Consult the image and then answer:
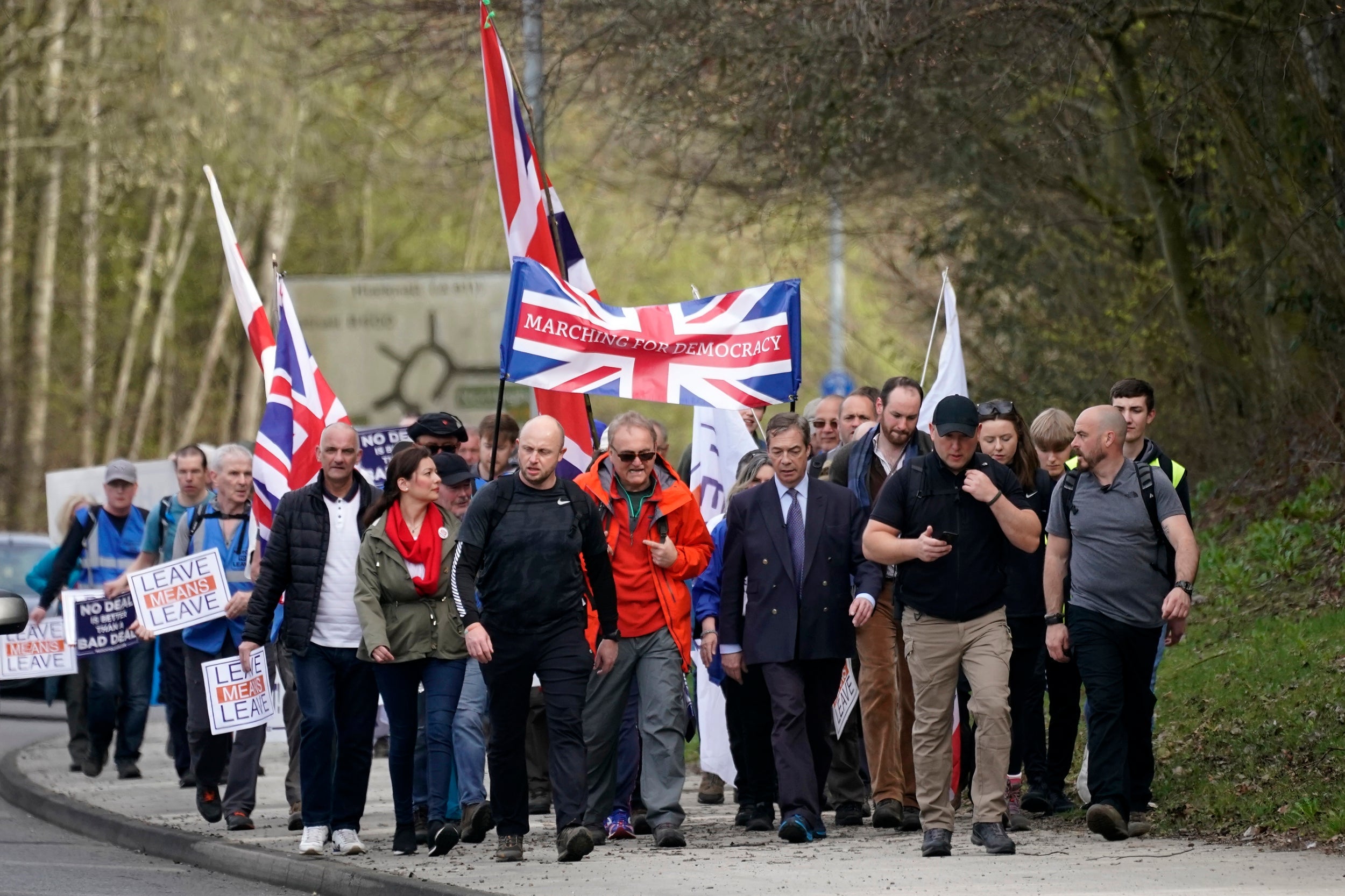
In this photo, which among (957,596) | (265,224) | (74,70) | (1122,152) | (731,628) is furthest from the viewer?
(265,224)

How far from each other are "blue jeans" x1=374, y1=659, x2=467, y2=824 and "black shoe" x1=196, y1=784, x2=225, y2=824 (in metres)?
2.00

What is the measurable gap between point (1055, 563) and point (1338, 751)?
156cm

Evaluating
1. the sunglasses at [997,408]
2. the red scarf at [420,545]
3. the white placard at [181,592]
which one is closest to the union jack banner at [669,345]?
the sunglasses at [997,408]

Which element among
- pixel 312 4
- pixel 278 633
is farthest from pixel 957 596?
pixel 312 4

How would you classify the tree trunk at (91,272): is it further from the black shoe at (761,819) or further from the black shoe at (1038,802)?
the black shoe at (1038,802)

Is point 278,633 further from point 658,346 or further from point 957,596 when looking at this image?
point 957,596

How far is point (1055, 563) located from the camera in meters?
9.99

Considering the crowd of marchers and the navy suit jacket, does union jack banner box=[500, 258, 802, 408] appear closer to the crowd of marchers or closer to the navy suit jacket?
the crowd of marchers

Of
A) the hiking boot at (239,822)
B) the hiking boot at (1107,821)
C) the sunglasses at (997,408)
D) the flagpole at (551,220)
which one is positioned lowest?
the hiking boot at (239,822)

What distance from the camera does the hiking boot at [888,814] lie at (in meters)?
10.6

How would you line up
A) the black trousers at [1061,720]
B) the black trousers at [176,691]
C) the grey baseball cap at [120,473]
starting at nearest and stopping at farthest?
1. the black trousers at [1061,720]
2. the black trousers at [176,691]
3. the grey baseball cap at [120,473]

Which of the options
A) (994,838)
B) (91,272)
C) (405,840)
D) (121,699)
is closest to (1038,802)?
(994,838)

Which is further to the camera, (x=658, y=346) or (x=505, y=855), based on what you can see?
(x=658, y=346)

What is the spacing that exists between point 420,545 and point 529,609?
27.6 inches
